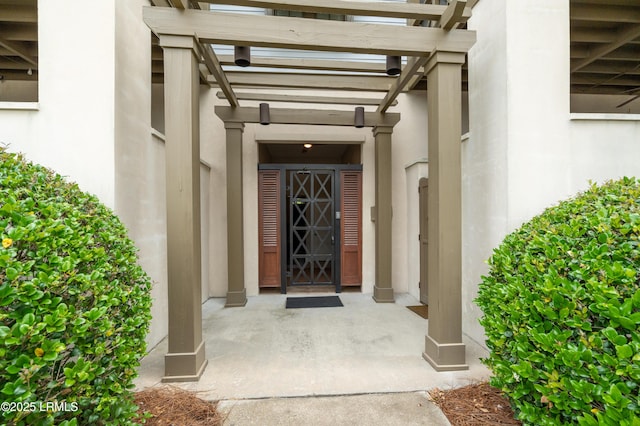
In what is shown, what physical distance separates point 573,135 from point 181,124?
3680 millimetres

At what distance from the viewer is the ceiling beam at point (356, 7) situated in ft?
8.63

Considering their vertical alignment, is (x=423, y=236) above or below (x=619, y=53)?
below

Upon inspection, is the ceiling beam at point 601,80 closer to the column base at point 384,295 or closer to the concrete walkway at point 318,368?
the column base at point 384,295

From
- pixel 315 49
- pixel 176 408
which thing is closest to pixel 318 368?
pixel 176 408

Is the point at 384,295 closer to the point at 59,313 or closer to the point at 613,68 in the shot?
the point at 59,313

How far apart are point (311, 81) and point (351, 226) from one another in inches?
105

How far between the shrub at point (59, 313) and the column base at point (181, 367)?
71 cm

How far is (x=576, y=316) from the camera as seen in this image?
1356 mm

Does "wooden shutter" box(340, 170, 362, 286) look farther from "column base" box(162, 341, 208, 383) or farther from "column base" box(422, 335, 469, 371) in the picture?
"column base" box(162, 341, 208, 383)

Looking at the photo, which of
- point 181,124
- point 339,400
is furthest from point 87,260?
point 339,400

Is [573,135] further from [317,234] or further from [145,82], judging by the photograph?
[145,82]

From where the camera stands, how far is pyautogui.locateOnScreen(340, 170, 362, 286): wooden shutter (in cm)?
544

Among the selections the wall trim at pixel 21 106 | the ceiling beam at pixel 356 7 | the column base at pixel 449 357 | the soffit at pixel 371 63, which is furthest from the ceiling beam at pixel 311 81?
the column base at pixel 449 357

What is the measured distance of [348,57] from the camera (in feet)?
17.0
